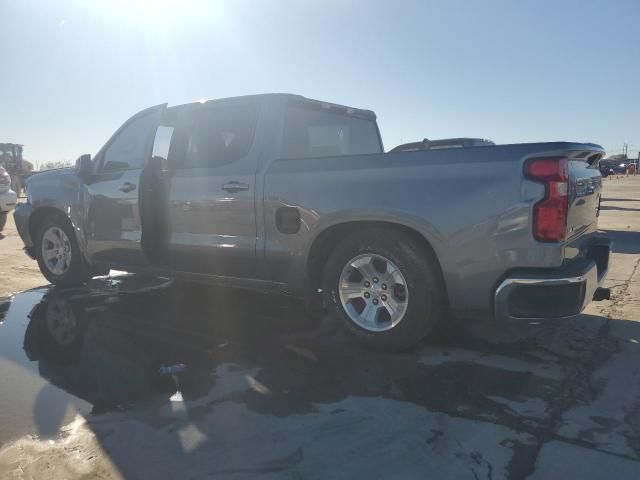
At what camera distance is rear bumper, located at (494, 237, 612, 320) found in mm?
3084

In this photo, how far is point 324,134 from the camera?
485 centimetres

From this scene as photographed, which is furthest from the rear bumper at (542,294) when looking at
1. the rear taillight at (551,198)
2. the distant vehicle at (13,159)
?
the distant vehicle at (13,159)

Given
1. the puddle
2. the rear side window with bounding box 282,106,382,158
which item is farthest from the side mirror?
the rear side window with bounding box 282,106,382,158

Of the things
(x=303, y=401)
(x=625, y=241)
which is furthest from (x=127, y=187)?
(x=625, y=241)

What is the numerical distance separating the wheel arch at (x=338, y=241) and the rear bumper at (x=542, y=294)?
0.44 meters

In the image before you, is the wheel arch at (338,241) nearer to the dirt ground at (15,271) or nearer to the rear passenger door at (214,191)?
the rear passenger door at (214,191)

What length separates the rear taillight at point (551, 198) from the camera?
3021 mm

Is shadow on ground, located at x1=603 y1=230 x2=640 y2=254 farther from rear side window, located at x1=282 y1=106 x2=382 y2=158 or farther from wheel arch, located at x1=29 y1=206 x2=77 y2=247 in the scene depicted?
wheel arch, located at x1=29 y1=206 x2=77 y2=247

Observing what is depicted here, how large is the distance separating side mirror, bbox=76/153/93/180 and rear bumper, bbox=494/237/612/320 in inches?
168

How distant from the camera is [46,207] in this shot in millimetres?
5984

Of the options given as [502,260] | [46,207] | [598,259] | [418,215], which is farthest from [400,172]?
[46,207]

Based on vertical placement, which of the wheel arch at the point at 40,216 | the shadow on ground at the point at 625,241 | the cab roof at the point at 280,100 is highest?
the cab roof at the point at 280,100

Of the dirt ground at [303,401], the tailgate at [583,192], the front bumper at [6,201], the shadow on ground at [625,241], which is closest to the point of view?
the dirt ground at [303,401]

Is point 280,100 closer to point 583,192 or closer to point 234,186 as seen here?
point 234,186
